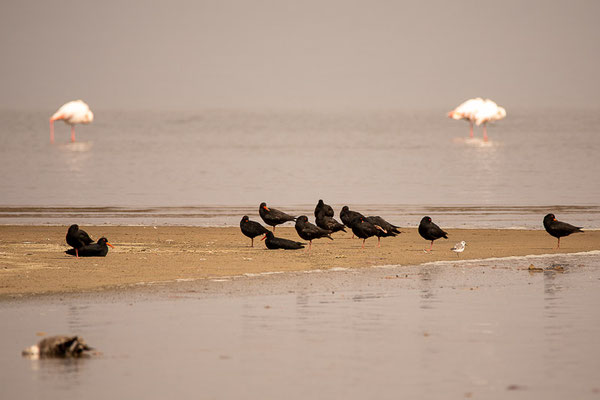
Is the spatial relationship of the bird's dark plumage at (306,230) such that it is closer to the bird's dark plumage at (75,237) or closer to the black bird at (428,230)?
the black bird at (428,230)

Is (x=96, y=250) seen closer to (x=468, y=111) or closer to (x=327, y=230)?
(x=327, y=230)

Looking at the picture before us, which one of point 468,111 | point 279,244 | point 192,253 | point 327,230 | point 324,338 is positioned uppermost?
point 468,111

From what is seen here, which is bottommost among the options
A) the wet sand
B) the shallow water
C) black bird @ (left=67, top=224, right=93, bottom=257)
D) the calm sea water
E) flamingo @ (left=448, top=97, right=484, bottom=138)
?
the shallow water

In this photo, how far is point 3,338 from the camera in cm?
1305

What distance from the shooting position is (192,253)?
2109 cm

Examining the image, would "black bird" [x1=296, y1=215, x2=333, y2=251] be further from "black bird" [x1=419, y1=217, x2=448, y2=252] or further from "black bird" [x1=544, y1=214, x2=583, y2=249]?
"black bird" [x1=544, y1=214, x2=583, y2=249]

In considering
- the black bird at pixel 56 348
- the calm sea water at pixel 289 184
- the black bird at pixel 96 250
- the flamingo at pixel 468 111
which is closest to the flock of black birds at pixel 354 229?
the black bird at pixel 96 250

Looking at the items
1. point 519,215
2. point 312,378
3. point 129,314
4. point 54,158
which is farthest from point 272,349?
point 54,158

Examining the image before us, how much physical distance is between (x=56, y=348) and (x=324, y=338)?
3.04 metres

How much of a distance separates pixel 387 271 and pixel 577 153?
198 ft

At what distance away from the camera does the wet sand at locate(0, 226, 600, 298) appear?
17547 mm

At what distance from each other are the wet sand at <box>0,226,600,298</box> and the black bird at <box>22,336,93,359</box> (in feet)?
12.8

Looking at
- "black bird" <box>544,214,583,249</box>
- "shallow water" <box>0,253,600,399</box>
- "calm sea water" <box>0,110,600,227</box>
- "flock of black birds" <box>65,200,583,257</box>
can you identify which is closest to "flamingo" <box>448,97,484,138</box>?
"calm sea water" <box>0,110,600,227</box>

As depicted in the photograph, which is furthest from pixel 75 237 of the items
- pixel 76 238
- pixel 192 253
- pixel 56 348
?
pixel 56 348
